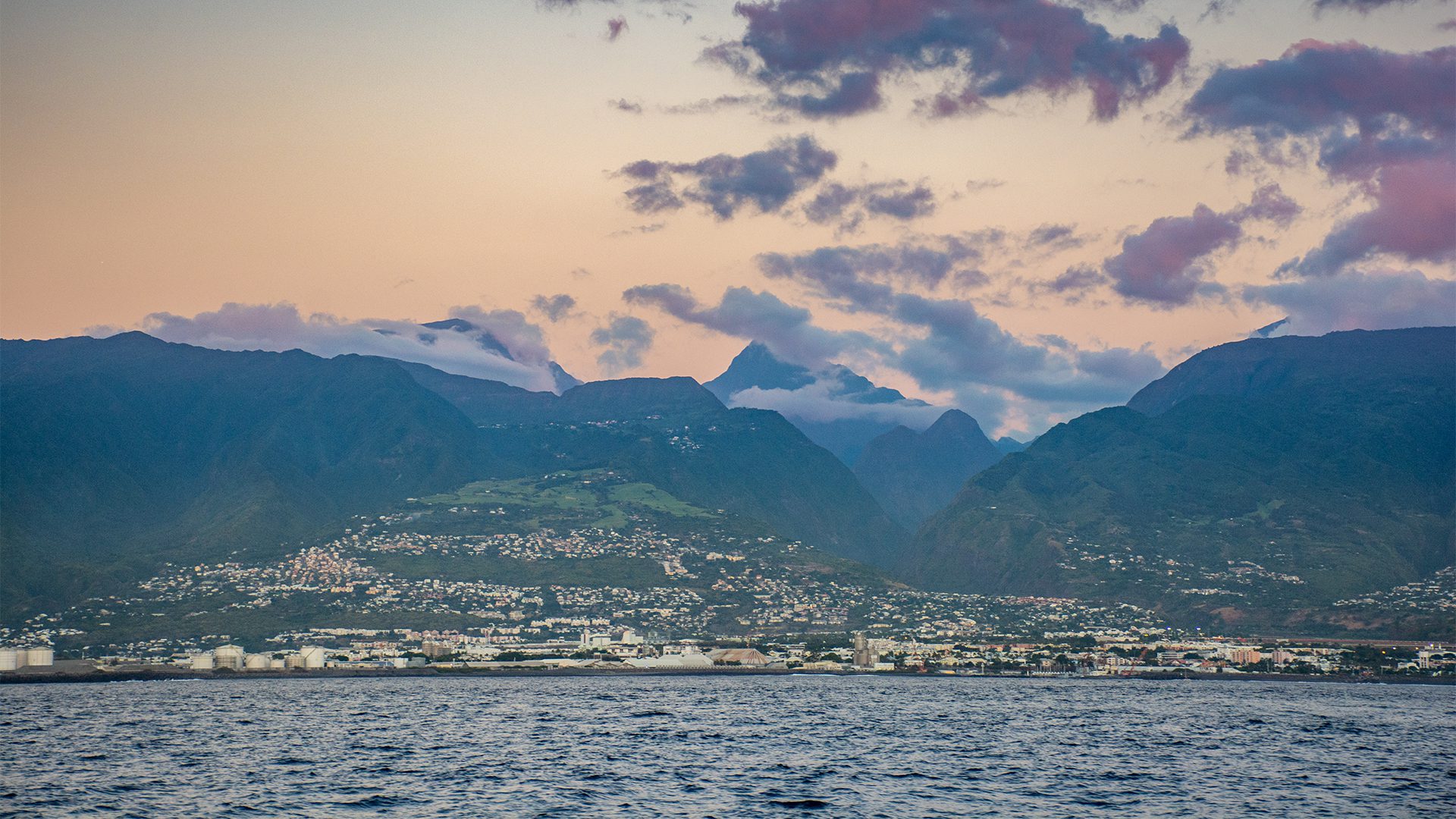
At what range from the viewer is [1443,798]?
316ft

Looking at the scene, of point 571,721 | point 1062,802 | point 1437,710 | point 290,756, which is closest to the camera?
point 1062,802

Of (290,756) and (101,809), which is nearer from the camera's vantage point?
(101,809)

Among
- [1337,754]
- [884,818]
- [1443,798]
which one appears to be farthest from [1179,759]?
[884,818]

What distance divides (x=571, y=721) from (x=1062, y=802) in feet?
271

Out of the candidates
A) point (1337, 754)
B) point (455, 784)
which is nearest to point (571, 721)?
point (455, 784)

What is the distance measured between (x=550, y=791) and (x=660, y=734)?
47.5 metres

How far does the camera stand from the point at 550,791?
326 ft

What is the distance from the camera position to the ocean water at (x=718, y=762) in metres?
93.3

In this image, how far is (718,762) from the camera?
119562 mm

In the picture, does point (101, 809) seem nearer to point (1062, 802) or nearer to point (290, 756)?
point (290, 756)

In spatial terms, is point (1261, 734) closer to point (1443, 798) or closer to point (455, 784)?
point (1443, 798)

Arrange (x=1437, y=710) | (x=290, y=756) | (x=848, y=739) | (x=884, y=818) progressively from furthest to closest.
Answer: (x=1437, y=710) < (x=848, y=739) < (x=290, y=756) < (x=884, y=818)

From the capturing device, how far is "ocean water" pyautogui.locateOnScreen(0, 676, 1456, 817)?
306 feet

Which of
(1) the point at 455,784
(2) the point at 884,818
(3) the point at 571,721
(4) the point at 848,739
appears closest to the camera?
(2) the point at 884,818
